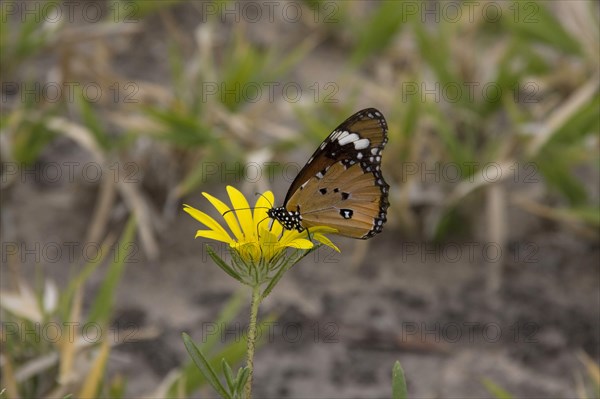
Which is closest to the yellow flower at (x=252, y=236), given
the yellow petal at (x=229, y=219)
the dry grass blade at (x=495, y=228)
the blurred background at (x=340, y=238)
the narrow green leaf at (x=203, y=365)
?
the yellow petal at (x=229, y=219)

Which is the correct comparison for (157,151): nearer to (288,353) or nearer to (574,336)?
(288,353)

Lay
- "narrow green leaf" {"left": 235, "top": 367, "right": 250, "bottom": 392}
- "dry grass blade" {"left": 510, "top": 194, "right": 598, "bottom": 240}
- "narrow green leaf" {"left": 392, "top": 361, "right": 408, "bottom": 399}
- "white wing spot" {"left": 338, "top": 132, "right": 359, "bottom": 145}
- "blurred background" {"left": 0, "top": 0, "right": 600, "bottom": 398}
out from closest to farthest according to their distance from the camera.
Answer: "narrow green leaf" {"left": 235, "top": 367, "right": 250, "bottom": 392} < "narrow green leaf" {"left": 392, "top": 361, "right": 408, "bottom": 399} < "white wing spot" {"left": 338, "top": 132, "right": 359, "bottom": 145} < "blurred background" {"left": 0, "top": 0, "right": 600, "bottom": 398} < "dry grass blade" {"left": 510, "top": 194, "right": 598, "bottom": 240}

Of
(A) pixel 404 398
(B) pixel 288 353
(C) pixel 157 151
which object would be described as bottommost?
(B) pixel 288 353

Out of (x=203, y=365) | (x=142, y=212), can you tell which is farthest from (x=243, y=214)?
(x=142, y=212)

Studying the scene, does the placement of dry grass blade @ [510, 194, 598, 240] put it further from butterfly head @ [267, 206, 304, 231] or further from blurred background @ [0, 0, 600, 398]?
butterfly head @ [267, 206, 304, 231]

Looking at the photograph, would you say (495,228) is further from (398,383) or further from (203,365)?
(203,365)

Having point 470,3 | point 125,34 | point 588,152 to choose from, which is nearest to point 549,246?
point 588,152

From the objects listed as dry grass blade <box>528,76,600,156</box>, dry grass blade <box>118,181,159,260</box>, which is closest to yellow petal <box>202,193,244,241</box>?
dry grass blade <box>118,181,159,260</box>
